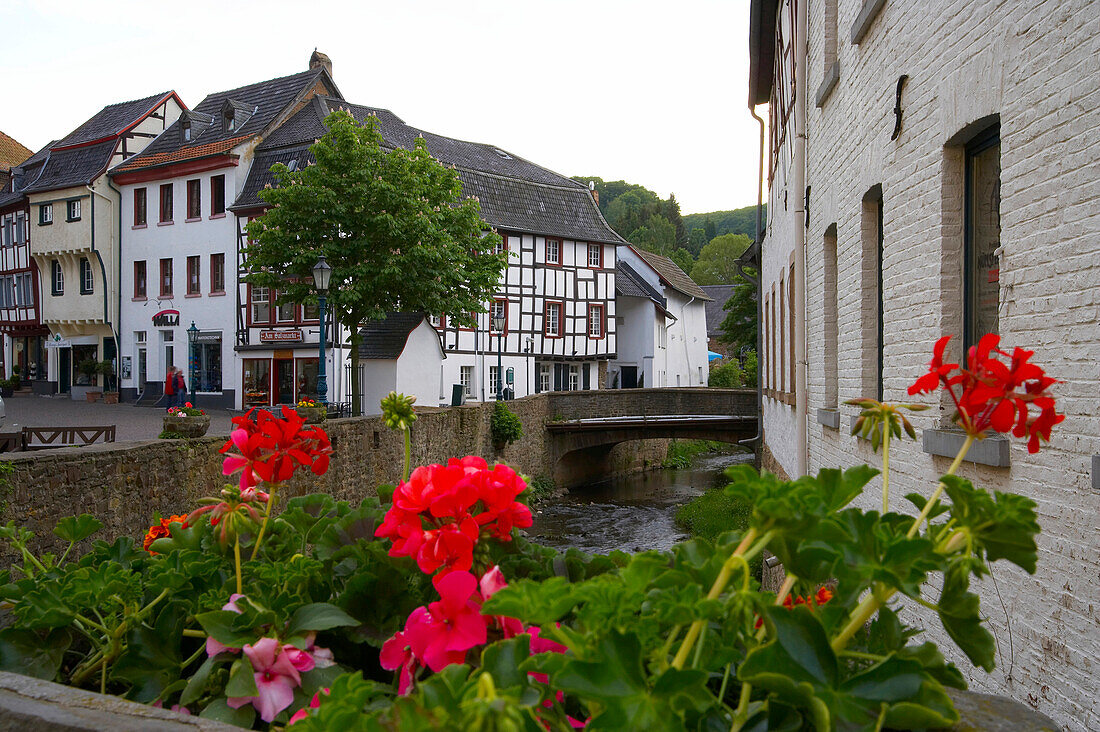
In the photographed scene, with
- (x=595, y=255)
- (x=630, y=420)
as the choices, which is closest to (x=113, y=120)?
(x=595, y=255)

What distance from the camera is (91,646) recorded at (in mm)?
1798

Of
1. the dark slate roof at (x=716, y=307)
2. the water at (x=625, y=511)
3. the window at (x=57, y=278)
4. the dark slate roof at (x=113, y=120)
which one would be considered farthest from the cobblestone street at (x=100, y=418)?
the dark slate roof at (x=716, y=307)

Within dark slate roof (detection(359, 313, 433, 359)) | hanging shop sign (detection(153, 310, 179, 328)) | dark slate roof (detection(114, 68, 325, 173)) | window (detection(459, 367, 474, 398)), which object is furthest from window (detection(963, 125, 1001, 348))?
hanging shop sign (detection(153, 310, 179, 328))

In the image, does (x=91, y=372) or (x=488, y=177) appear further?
(x=91, y=372)

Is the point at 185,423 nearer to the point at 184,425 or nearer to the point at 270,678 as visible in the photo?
the point at 184,425

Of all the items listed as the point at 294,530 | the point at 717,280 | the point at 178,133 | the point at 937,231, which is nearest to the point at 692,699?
the point at 294,530

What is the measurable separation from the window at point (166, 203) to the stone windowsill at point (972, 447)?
34062mm

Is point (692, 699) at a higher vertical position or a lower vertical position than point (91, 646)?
higher

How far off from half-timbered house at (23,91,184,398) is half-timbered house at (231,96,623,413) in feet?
24.3

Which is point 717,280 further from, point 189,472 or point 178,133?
point 189,472

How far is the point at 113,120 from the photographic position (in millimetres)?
38500

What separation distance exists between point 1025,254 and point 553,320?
33.5 meters

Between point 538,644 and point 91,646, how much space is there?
3.55 feet

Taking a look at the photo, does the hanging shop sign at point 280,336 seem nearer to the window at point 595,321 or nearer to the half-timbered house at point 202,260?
the half-timbered house at point 202,260
